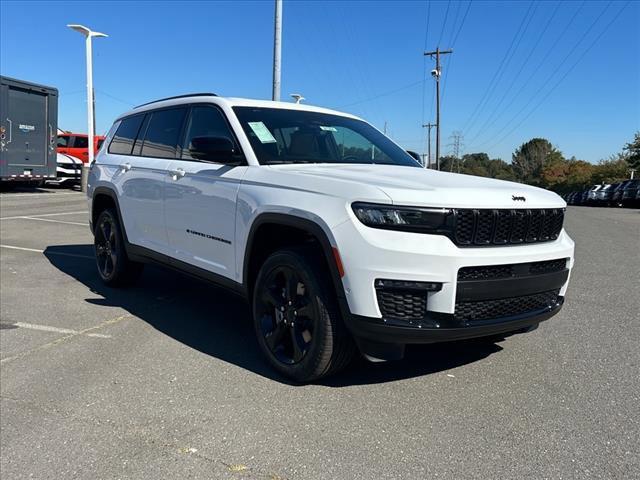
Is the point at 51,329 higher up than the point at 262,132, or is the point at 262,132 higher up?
the point at 262,132

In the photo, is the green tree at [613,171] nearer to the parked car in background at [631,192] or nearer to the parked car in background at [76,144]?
the parked car in background at [631,192]

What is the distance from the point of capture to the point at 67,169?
2291 centimetres

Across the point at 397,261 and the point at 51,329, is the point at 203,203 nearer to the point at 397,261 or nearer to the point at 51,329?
the point at 51,329

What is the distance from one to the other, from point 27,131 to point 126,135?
1501 cm

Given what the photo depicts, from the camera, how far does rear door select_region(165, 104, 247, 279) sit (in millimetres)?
4020

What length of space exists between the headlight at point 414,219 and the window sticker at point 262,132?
1.48m

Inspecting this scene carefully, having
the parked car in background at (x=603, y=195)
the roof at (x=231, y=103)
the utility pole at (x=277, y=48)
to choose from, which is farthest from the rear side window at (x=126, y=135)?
the parked car in background at (x=603, y=195)

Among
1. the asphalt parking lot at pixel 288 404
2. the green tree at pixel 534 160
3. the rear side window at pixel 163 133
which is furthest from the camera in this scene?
the green tree at pixel 534 160

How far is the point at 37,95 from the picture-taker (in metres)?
18.9

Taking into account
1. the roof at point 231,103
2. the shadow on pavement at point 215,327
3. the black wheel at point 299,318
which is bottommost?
the shadow on pavement at point 215,327

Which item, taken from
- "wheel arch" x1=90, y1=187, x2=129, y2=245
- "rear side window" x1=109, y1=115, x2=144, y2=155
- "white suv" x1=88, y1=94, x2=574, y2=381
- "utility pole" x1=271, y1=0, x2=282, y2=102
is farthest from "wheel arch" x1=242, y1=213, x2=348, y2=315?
"utility pole" x1=271, y1=0, x2=282, y2=102

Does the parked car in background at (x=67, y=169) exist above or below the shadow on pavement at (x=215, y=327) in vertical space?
above

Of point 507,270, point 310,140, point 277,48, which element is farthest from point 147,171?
point 277,48

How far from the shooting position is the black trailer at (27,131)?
17734 millimetres
